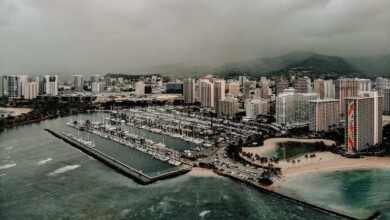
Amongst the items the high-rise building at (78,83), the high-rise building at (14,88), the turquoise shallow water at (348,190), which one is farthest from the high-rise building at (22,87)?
the turquoise shallow water at (348,190)

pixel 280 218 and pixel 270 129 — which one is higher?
pixel 270 129

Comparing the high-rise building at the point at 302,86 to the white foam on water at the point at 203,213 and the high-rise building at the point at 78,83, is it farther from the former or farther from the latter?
the high-rise building at the point at 78,83

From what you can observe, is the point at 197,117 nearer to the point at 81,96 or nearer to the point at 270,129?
the point at 270,129

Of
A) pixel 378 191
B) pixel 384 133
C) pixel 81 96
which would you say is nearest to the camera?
pixel 378 191

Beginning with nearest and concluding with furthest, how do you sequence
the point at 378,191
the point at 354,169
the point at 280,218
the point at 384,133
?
the point at 280,218
the point at 378,191
the point at 354,169
the point at 384,133

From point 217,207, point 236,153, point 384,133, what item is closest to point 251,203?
point 217,207

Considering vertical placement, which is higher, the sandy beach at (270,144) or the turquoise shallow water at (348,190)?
the sandy beach at (270,144)

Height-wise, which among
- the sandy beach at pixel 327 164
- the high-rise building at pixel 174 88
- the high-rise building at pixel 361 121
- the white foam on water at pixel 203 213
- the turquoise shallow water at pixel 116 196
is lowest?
the white foam on water at pixel 203 213

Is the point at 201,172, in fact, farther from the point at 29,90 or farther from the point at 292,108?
the point at 29,90
